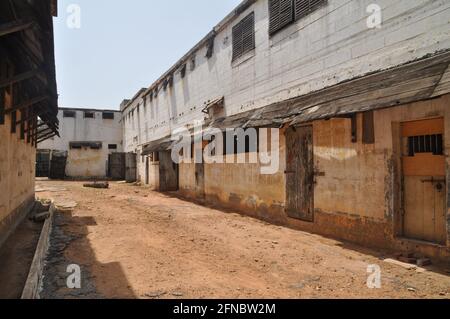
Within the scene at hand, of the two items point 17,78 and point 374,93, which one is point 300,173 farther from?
point 17,78

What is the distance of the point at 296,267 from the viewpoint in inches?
226

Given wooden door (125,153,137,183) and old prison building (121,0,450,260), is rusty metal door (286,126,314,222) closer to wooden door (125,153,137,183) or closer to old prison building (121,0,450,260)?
old prison building (121,0,450,260)

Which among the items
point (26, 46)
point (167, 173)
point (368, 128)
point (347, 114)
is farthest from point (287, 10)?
point (167, 173)

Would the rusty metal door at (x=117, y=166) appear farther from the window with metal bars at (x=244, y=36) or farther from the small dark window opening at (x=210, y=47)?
the window with metal bars at (x=244, y=36)

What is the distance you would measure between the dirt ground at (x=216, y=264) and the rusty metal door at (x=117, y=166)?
24135 mm

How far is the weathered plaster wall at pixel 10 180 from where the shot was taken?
21.6 ft

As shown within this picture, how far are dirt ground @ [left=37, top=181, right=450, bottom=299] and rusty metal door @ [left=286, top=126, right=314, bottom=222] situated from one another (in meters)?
0.66

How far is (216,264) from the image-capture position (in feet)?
19.4

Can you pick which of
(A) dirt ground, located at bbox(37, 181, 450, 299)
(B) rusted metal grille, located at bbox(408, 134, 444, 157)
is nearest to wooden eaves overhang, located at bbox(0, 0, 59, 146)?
(A) dirt ground, located at bbox(37, 181, 450, 299)

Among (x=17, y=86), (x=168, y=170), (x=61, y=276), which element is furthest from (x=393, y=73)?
(x=168, y=170)

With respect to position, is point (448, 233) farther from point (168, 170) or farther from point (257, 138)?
point (168, 170)

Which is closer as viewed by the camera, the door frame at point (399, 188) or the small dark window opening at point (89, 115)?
the door frame at point (399, 188)
